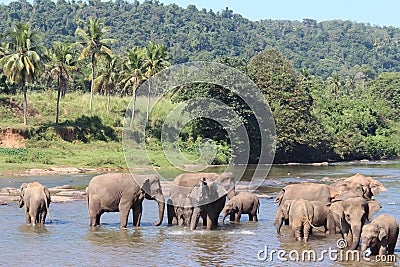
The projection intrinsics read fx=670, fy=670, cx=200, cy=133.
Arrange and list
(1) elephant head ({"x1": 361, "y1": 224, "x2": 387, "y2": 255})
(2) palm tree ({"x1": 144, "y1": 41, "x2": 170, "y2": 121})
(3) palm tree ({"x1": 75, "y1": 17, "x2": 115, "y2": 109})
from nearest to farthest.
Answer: (1) elephant head ({"x1": 361, "y1": 224, "x2": 387, "y2": 255})
(3) palm tree ({"x1": 75, "y1": 17, "x2": 115, "y2": 109})
(2) palm tree ({"x1": 144, "y1": 41, "x2": 170, "y2": 121})

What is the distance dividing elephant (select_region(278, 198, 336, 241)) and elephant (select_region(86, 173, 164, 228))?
414 centimetres

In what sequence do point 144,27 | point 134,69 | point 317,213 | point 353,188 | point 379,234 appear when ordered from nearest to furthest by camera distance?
point 379,234 → point 317,213 → point 353,188 → point 134,69 → point 144,27

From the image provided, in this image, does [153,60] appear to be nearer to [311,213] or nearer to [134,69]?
[134,69]

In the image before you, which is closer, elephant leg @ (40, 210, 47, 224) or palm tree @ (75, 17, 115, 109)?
elephant leg @ (40, 210, 47, 224)

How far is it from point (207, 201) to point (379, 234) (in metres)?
6.39

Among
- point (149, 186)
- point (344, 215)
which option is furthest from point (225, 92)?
point (344, 215)

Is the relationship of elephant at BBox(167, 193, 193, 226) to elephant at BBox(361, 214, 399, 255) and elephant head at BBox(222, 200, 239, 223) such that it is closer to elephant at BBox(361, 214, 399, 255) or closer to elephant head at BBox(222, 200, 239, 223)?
elephant head at BBox(222, 200, 239, 223)

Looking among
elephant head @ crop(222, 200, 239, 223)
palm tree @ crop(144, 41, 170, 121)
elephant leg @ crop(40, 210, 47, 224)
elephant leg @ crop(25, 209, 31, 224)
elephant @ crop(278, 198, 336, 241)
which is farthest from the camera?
palm tree @ crop(144, 41, 170, 121)

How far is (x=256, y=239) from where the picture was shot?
62.0 ft

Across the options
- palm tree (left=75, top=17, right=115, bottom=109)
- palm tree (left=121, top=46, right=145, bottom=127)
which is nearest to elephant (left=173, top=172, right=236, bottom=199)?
palm tree (left=75, top=17, right=115, bottom=109)

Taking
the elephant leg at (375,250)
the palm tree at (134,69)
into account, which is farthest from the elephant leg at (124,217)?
the palm tree at (134,69)

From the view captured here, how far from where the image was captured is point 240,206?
2205 centimetres

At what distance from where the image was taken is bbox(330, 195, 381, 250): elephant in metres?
15.3

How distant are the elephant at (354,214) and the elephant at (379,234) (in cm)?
51
